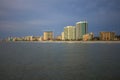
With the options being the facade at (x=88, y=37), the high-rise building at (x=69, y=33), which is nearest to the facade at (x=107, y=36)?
the facade at (x=88, y=37)

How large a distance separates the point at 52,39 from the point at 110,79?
6848 inches

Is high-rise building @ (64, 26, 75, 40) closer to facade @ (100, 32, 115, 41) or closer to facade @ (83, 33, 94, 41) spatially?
facade @ (83, 33, 94, 41)

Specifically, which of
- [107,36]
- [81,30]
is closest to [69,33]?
[81,30]

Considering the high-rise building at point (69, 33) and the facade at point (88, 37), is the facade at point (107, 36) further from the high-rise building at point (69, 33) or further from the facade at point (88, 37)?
the high-rise building at point (69, 33)

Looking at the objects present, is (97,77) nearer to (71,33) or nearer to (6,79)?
(6,79)

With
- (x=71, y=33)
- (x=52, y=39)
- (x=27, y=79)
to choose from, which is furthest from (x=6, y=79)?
(x=52, y=39)

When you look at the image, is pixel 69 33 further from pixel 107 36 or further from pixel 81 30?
pixel 107 36

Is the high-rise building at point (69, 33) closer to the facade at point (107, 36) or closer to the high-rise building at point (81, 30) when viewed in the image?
the high-rise building at point (81, 30)

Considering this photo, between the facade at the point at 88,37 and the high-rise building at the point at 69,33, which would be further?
the high-rise building at the point at 69,33

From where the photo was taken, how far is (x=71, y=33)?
583 ft

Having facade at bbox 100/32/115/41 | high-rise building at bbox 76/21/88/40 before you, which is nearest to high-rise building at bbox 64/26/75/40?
high-rise building at bbox 76/21/88/40

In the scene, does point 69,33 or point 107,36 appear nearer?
point 107,36

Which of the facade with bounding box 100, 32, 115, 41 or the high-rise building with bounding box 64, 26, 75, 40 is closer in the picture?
the facade with bounding box 100, 32, 115, 41

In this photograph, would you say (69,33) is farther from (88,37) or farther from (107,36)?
(107,36)
